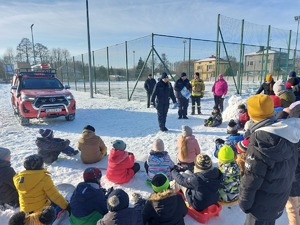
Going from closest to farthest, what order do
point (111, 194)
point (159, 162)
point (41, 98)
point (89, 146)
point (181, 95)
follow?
point (111, 194)
point (159, 162)
point (89, 146)
point (41, 98)
point (181, 95)

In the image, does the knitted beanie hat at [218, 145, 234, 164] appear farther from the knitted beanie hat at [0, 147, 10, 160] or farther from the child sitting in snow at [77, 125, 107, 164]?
the knitted beanie hat at [0, 147, 10, 160]

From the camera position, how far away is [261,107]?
2.18 meters

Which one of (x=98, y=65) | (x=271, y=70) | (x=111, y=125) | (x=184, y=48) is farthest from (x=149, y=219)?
(x=271, y=70)

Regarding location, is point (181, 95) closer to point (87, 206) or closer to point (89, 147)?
point (89, 147)

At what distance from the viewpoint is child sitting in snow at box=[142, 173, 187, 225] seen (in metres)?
2.56

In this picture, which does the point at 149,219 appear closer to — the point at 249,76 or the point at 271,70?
the point at 249,76

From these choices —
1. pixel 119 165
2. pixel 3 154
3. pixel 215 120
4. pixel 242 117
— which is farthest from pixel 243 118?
pixel 3 154

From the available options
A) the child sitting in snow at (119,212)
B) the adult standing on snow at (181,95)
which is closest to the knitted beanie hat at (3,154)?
the child sitting in snow at (119,212)

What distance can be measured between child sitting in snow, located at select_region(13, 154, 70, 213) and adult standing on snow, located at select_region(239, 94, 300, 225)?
2300 millimetres

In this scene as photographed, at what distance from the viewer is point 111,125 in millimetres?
8727

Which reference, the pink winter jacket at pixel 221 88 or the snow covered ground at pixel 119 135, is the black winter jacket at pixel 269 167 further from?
the pink winter jacket at pixel 221 88

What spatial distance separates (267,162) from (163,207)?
120cm

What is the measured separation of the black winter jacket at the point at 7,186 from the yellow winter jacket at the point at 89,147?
1765 millimetres

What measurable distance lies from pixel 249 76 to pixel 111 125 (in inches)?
554
